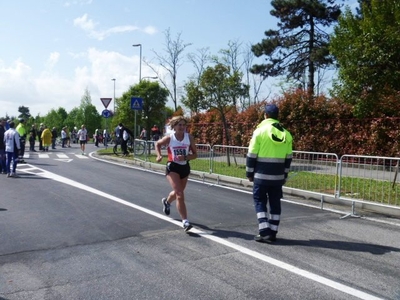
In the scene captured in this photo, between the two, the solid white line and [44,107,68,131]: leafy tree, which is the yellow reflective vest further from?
[44,107,68,131]: leafy tree

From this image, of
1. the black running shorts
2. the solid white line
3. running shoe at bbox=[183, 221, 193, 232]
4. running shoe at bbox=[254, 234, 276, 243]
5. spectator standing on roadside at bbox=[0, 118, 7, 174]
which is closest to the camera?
the solid white line

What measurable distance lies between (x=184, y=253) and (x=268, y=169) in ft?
5.41

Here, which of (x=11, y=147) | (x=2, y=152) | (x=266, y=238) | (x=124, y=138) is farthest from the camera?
(x=124, y=138)

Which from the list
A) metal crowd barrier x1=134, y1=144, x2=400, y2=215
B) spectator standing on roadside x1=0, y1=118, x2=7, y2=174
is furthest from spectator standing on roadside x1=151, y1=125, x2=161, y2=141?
metal crowd barrier x1=134, y1=144, x2=400, y2=215

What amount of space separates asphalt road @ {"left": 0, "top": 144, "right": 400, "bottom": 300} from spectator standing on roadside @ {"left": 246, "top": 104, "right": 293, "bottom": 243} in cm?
29

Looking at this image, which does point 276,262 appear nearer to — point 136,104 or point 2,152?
point 2,152

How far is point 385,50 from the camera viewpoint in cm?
1464

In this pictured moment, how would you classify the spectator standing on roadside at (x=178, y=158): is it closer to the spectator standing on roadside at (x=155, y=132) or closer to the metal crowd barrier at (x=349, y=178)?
the metal crowd barrier at (x=349, y=178)

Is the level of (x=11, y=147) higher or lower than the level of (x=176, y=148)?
lower

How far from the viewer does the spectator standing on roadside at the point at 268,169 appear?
5973 mm

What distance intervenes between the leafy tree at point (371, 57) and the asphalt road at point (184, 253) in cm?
795

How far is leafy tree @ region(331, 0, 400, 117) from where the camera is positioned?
14641 mm

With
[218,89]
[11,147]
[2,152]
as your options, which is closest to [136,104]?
[218,89]

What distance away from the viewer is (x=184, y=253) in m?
5.37
